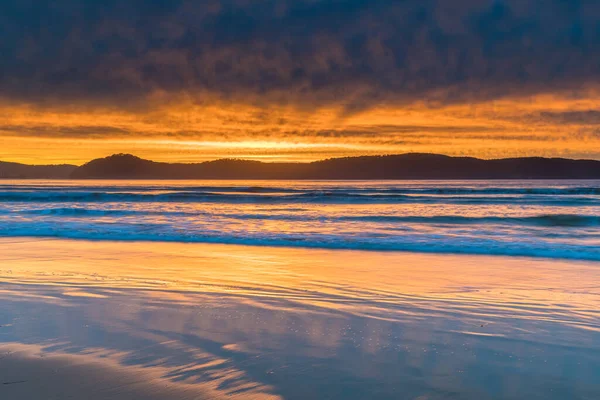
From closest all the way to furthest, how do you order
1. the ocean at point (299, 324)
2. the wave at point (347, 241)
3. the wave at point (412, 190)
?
the ocean at point (299, 324), the wave at point (347, 241), the wave at point (412, 190)

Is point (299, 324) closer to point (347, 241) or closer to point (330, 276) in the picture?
point (330, 276)

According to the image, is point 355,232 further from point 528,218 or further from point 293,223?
point 528,218

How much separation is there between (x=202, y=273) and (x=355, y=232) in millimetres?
7638

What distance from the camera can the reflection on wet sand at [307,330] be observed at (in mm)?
3508

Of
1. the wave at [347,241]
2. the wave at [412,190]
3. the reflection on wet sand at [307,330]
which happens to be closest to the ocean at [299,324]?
the reflection on wet sand at [307,330]

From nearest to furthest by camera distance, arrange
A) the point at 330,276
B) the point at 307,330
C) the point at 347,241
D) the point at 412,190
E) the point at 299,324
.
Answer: the point at 307,330
the point at 299,324
the point at 330,276
the point at 347,241
the point at 412,190

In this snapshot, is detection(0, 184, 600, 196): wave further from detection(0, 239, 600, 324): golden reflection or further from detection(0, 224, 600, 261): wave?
detection(0, 239, 600, 324): golden reflection

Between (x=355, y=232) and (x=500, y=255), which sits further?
(x=355, y=232)

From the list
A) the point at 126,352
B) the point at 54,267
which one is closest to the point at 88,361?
the point at 126,352

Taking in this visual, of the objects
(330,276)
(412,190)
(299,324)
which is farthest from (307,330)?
(412,190)

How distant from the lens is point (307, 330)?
4.77m

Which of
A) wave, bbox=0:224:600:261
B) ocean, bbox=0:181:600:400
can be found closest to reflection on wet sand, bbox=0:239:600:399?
ocean, bbox=0:181:600:400

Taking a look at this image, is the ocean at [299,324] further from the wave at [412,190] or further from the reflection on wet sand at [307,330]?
the wave at [412,190]

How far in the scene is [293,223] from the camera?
61.7 ft
